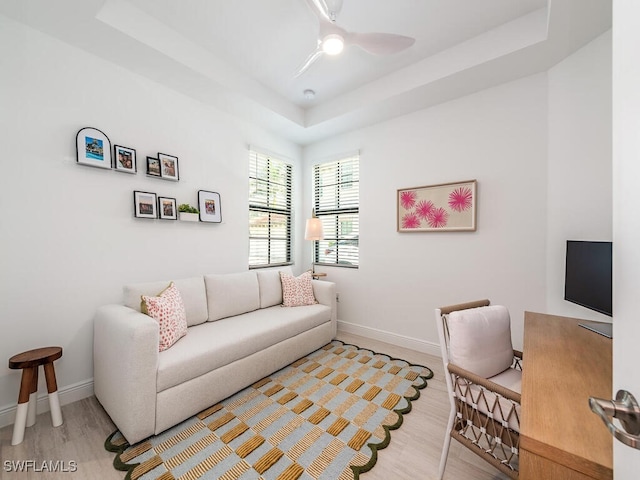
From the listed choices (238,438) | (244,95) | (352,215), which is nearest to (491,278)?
(352,215)

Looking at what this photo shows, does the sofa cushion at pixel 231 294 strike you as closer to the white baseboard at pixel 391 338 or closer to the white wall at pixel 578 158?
the white baseboard at pixel 391 338

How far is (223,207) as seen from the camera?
3.26 metres

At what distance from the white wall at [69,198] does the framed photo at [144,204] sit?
0.18 feet

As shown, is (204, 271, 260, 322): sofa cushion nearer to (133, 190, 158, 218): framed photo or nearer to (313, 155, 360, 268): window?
(133, 190, 158, 218): framed photo

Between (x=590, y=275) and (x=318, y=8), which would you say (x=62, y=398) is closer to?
(x=318, y=8)

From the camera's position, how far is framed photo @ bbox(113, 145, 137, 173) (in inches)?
92.6

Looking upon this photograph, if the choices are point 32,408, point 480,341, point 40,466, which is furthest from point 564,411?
point 32,408

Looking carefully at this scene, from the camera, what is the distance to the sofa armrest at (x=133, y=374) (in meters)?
1.62

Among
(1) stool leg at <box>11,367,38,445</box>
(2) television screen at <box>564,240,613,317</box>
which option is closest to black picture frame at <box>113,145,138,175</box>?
(1) stool leg at <box>11,367,38,445</box>

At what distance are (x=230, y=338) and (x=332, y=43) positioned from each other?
2361mm

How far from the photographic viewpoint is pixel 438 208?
117 inches

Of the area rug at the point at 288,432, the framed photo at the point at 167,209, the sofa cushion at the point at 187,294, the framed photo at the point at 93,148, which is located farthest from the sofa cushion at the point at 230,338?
the framed photo at the point at 93,148

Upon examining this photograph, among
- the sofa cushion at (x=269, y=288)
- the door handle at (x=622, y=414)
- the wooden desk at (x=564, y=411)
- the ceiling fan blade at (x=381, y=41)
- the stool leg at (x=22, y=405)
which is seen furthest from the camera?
the sofa cushion at (x=269, y=288)

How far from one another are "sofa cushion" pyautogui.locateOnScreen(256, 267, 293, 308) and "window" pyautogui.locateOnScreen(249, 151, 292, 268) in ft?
1.41
